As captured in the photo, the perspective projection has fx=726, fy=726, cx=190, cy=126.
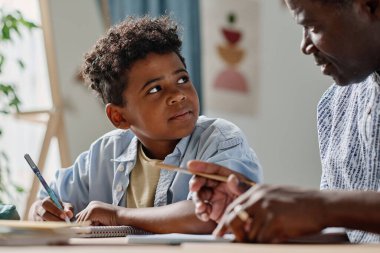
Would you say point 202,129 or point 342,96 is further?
point 202,129

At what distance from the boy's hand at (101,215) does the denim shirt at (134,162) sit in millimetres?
134

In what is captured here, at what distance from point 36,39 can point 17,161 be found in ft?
2.00

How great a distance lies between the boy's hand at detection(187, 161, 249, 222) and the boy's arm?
26cm

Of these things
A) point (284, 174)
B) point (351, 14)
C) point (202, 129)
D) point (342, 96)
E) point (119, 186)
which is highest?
point (351, 14)

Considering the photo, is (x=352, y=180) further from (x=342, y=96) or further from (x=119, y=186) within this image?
(x=119, y=186)

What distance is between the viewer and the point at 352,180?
1.44 m

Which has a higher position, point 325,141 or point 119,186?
point 325,141

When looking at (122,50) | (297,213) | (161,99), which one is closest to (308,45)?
(297,213)

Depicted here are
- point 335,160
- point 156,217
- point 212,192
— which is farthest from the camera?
point 156,217

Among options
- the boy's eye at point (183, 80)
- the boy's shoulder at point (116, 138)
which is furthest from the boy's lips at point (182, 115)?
the boy's shoulder at point (116, 138)

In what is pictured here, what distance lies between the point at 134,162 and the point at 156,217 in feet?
0.91

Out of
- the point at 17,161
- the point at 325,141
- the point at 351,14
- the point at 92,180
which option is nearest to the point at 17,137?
the point at 17,161

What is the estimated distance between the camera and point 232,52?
404 centimetres

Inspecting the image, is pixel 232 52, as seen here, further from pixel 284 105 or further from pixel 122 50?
pixel 122 50
